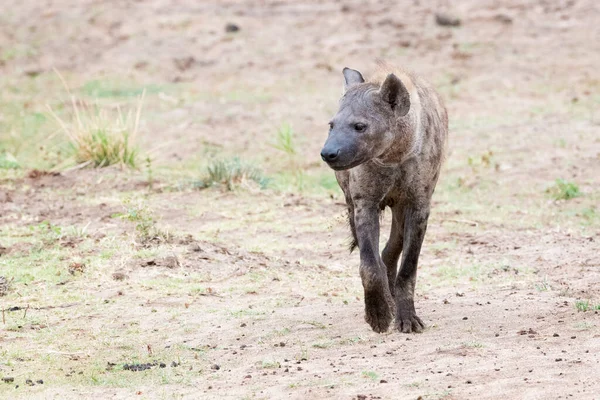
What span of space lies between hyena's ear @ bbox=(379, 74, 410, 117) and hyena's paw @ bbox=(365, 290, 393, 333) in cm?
95

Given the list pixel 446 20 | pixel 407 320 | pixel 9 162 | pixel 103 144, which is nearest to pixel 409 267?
pixel 407 320

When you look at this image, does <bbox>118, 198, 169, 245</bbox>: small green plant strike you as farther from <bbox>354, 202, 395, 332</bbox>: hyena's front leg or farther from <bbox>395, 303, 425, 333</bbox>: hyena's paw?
<bbox>395, 303, 425, 333</bbox>: hyena's paw

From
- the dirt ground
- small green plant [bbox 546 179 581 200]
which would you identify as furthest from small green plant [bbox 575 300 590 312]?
small green plant [bbox 546 179 581 200]

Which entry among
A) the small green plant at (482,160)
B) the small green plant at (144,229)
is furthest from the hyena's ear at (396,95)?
the small green plant at (482,160)

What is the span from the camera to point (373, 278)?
5250 mm

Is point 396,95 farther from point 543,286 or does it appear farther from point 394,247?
point 543,286

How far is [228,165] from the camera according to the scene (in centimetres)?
960

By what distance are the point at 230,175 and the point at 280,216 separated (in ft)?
3.41

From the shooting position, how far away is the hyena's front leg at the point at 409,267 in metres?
5.50

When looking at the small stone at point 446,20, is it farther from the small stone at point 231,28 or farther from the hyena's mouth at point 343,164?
the hyena's mouth at point 343,164

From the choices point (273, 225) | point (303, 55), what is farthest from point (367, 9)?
point (273, 225)

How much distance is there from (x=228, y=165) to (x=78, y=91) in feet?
17.9

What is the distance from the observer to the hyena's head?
5059 mm

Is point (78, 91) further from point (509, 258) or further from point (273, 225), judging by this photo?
point (509, 258)
